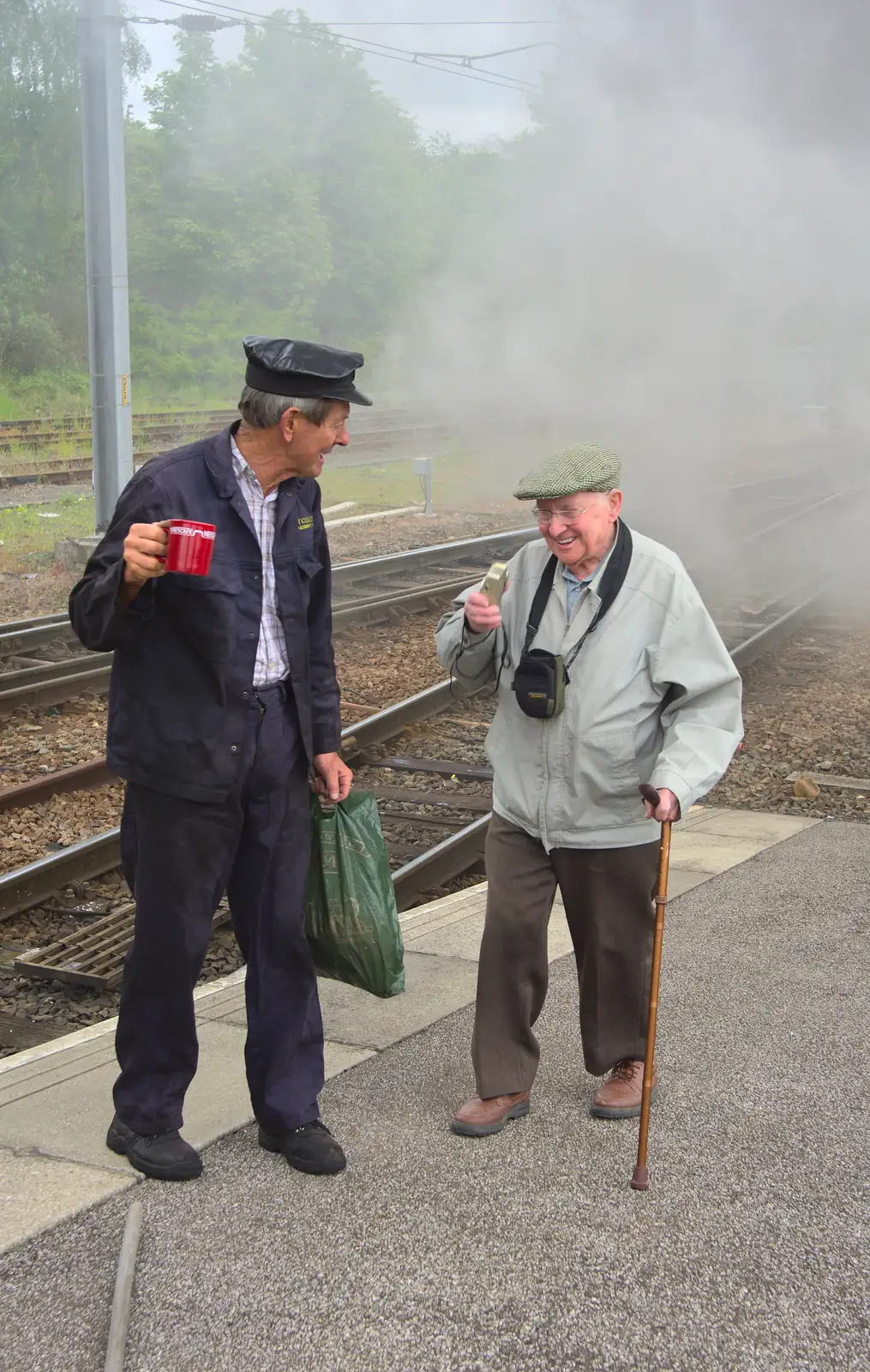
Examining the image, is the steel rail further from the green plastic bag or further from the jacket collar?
the jacket collar

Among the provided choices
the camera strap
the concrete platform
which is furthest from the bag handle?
the concrete platform

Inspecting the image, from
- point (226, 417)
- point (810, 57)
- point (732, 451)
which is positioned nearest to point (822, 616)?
point (810, 57)

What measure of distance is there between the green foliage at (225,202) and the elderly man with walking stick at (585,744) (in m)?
24.6

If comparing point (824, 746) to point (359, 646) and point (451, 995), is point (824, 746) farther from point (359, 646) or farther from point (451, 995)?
point (451, 995)

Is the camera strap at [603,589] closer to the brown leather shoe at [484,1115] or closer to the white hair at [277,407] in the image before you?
the white hair at [277,407]

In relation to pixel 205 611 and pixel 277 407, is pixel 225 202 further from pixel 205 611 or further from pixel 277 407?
pixel 205 611

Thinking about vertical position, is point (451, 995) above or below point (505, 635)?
below

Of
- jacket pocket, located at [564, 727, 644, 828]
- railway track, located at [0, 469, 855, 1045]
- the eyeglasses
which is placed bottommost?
railway track, located at [0, 469, 855, 1045]

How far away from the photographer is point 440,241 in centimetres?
3197

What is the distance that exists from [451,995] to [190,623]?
6.38 feet

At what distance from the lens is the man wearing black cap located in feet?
10.7

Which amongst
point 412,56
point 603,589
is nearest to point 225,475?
point 603,589

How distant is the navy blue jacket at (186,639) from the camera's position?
326 centimetres

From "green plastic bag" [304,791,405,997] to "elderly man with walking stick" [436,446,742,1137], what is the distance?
27 centimetres
